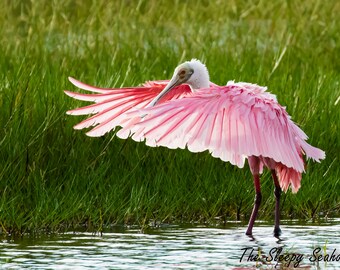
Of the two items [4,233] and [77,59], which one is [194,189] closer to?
[4,233]

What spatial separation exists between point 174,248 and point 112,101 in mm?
1692

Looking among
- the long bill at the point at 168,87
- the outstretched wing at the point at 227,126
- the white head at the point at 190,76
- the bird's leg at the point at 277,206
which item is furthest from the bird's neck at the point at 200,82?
the bird's leg at the point at 277,206

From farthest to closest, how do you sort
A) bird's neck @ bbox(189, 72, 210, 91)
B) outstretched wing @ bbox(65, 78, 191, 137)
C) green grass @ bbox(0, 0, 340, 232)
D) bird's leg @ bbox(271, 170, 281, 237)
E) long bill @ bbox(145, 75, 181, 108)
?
bird's neck @ bbox(189, 72, 210, 91)
long bill @ bbox(145, 75, 181, 108)
outstretched wing @ bbox(65, 78, 191, 137)
green grass @ bbox(0, 0, 340, 232)
bird's leg @ bbox(271, 170, 281, 237)

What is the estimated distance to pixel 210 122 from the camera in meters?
7.50

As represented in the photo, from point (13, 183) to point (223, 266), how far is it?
2.13 m

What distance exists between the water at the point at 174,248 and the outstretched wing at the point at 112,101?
2.65 ft

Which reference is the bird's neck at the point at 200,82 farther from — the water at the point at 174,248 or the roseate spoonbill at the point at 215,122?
the water at the point at 174,248

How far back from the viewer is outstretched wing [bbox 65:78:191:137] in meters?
8.18

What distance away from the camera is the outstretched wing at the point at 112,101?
26.8ft

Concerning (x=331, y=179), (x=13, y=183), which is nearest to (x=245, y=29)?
(x=331, y=179)

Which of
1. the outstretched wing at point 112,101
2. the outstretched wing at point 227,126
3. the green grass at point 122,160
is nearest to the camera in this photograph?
the outstretched wing at point 227,126

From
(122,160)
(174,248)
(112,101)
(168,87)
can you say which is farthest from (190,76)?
(174,248)

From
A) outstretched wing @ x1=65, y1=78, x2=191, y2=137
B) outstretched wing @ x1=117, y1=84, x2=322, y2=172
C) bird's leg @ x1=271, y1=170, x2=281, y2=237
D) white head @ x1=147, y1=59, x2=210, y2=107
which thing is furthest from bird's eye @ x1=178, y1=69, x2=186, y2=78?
bird's leg @ x1=271, y1=170, x2=281, y2=237

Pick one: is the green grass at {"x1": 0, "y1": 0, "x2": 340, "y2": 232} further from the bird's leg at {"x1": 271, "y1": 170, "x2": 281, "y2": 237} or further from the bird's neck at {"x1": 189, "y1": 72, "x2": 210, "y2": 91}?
the bird's neck at {"x1": 189, "y1": 72, "x2": 210, "y2": 91}
